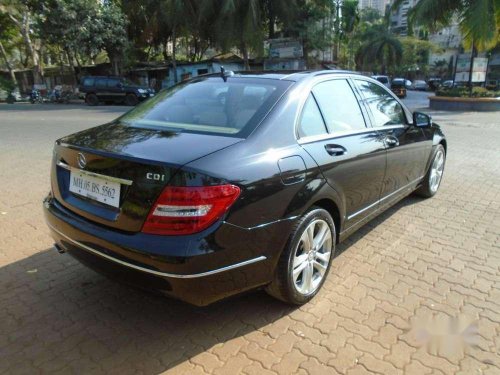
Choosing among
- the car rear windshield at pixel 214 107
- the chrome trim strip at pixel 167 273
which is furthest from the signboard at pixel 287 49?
the chrome trim strip at pixel 167 273

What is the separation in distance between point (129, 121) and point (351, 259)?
2228 mm

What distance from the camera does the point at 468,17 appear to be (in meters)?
17.3

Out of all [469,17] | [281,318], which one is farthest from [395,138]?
[469,17]

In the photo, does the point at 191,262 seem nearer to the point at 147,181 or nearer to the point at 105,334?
the point at 147,181

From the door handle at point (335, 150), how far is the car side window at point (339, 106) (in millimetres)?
145

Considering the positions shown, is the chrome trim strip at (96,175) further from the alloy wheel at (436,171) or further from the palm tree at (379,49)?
the palm tree at (379,49)

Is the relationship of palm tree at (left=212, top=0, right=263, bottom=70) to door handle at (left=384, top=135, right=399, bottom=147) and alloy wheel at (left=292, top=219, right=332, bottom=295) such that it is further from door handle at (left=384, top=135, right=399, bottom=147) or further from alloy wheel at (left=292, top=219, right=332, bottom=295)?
alloy wheel at (left=292, top=219, right=332, bottom=295)

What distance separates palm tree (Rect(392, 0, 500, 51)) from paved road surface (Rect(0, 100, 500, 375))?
15443 mm

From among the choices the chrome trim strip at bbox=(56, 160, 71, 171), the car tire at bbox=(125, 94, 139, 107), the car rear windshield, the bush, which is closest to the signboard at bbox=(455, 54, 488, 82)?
the bush

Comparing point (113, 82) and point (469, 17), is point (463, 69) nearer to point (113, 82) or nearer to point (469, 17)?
point (469, 17)

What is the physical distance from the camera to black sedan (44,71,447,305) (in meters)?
2.32

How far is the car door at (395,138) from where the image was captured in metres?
4.00

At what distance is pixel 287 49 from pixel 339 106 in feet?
89.7

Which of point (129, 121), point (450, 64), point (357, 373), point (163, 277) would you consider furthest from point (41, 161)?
point (450, 64)
